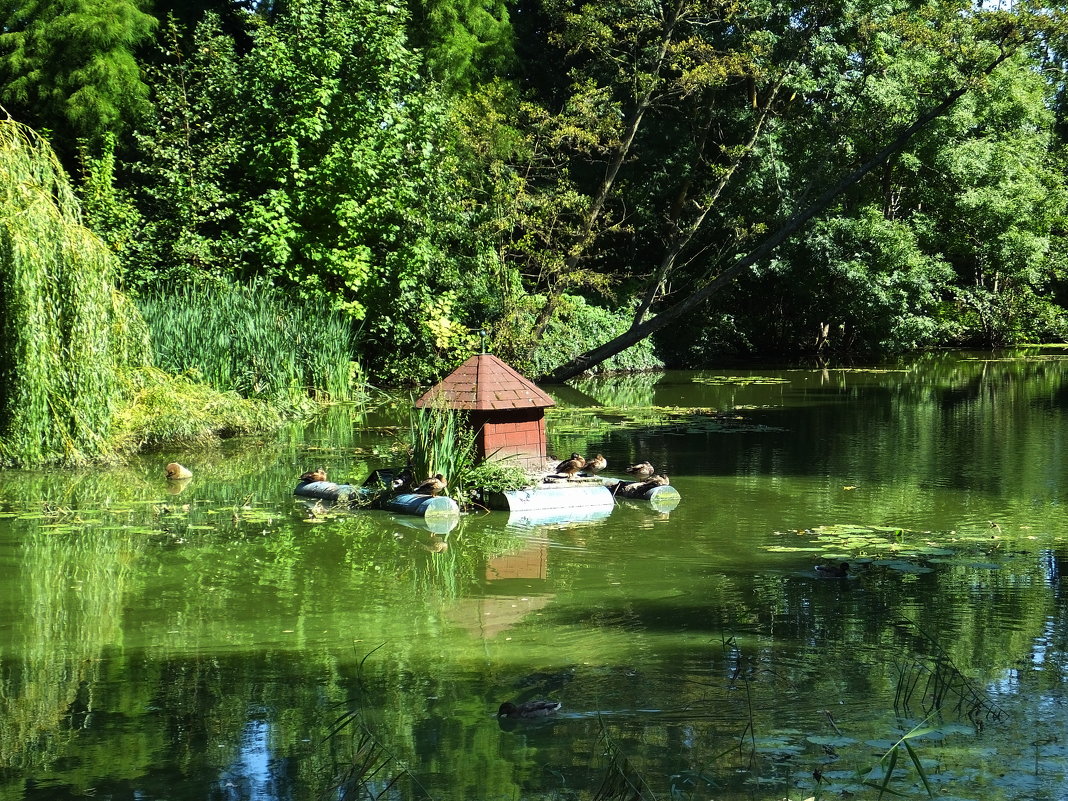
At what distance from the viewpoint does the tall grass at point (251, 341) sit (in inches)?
642

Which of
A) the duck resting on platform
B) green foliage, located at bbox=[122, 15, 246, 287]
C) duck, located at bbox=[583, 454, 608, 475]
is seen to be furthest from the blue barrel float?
green foliage, located at bbox=[122, 15, 246, 287]

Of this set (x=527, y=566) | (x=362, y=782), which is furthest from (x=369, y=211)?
(x=362, y=782)

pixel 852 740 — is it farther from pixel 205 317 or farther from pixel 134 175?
pixel 134 175

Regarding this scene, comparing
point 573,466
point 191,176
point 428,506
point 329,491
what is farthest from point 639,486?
point 191,176

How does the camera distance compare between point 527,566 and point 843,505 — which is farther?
point 843,505

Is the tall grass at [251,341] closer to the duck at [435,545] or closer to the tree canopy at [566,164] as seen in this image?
the tree canopy at [566,164]

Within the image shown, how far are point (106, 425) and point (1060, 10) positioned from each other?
17.5 metres

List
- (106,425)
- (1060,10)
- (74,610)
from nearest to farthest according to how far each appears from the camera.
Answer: (74,610), (106,425), (1060,10)

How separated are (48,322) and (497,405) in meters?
4.92

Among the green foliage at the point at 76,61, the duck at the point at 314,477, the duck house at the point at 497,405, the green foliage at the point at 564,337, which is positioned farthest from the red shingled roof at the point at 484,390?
the green foliage at the point at 76,61

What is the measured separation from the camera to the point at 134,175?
23.6 meters

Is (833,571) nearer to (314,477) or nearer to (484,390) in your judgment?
(484,390)

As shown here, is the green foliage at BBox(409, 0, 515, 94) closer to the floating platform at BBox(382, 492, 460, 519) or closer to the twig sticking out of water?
the floating platform at BBox(382, 492, 460, 519)

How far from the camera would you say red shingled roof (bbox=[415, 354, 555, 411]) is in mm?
11016
